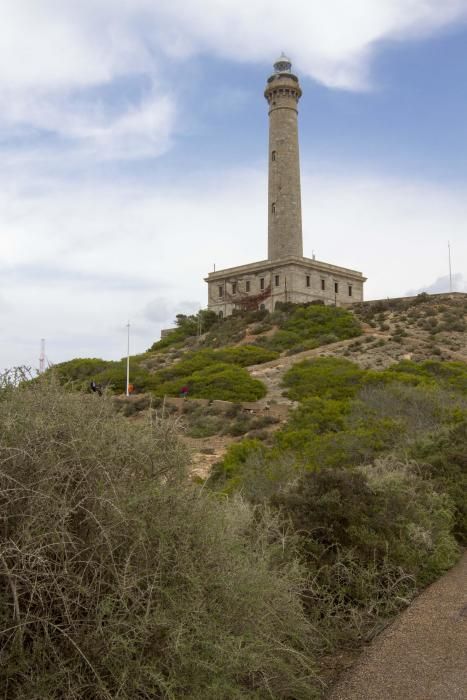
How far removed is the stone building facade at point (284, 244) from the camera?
52.3 metres

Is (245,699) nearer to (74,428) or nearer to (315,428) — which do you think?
(74,428)

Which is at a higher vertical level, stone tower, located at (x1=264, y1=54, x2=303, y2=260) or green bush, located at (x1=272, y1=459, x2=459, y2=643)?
stone tower, located at (x1=264, y1=54, x2=303, y2=260)

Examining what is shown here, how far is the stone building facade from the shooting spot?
172 ft

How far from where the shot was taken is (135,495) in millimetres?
4180

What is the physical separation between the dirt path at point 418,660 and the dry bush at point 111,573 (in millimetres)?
598

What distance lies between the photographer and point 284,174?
5288 centimetres

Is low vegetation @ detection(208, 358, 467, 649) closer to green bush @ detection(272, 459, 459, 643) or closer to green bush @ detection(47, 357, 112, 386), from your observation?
green bush @ detection(272, 459, 459, 643)

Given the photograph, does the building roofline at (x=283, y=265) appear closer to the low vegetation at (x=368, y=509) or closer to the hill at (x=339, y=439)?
the hill at (x=339, y=439)

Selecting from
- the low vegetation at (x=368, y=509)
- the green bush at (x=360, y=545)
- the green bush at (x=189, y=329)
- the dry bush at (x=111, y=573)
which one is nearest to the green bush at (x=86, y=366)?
the green bush at (x=189, y=329)

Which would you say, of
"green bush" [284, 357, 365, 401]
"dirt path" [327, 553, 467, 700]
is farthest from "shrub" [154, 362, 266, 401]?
"dirt path" [327, 553, 467, 700]

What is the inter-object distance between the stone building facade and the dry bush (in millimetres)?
47269

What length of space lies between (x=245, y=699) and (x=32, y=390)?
2.21 metres

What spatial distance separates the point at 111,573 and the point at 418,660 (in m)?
2.68

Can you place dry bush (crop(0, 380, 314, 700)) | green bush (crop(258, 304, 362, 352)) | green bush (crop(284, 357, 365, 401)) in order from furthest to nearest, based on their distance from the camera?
green bush (crop(258, 304, 362, 352)) < green bush (crop(284, 357, 365, 401)) < dry bush (crop(0, 380, 314, 700))
